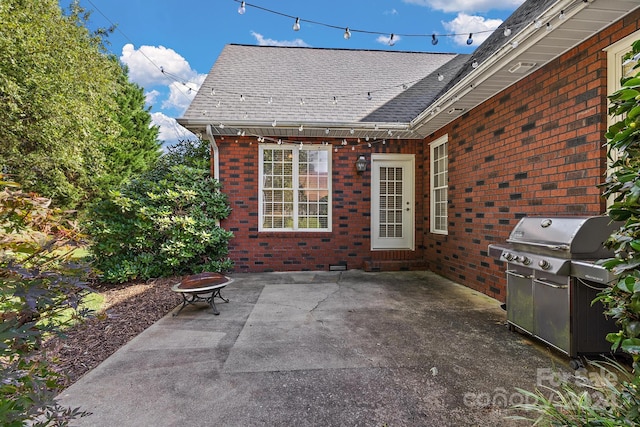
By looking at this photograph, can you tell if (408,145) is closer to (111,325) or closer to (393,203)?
(393,203)

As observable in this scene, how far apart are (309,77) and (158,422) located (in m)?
7.86

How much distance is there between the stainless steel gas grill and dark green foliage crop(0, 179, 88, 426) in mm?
3458

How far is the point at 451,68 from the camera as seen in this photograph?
833 cm

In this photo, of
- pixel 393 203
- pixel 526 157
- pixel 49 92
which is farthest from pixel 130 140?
pixel 526 157

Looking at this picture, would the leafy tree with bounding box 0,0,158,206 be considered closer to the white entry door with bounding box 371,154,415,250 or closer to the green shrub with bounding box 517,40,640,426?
the white entry door with bounding box 371,154,415,250

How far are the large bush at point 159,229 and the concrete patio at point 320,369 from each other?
6.30 ft

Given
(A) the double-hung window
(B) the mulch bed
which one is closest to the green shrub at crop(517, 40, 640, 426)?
(B) the mulch bed

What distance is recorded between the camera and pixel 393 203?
6.95m

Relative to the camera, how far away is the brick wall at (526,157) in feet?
9.74

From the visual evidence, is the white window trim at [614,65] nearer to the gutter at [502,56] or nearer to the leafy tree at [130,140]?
the gutter at [502,56]

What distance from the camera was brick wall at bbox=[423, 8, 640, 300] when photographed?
9.74ft

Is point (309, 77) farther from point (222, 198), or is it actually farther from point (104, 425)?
point (104, 425)

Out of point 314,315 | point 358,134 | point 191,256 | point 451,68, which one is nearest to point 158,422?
point 314,315

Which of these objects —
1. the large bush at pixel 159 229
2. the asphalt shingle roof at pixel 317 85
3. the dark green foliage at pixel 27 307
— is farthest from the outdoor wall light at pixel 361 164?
the dark green foliage at pixel 27 307
